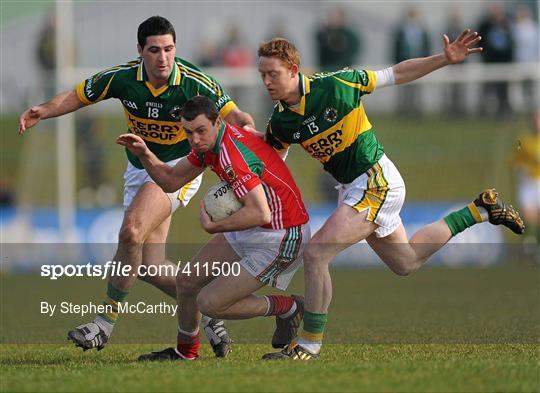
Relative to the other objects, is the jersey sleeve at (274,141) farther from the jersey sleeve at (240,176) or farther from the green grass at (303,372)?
the green grass at (303,372)

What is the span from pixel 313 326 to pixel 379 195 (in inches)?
48.2

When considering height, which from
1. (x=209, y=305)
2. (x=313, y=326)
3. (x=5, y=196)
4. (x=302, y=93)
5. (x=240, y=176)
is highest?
(x=302, y=93)

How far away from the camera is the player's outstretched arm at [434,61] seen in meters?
9.55

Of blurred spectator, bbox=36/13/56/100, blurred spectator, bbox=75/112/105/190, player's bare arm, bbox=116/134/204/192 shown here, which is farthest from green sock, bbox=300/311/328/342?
blurred spectator, bbox=36/13/56/100

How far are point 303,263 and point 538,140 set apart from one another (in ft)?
38.4

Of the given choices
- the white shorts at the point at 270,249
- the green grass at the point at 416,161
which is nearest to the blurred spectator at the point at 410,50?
the green grass at the point at 416,161

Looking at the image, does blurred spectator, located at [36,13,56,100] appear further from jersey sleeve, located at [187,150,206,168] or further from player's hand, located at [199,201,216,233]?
player's hand, located at [199,201,216,233]

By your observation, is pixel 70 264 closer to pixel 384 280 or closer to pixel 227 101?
pixel 384 280

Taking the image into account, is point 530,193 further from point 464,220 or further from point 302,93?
point 302,93

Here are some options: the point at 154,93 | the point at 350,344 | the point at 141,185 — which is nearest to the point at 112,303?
the point at 141,185

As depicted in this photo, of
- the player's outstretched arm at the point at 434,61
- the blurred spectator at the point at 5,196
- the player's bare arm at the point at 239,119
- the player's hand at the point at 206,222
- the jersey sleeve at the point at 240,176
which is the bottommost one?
the blurred spectator at the point at 5,196

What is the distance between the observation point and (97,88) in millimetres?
10211

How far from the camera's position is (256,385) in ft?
25.0

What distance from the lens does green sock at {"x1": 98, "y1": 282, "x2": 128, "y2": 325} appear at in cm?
1002
